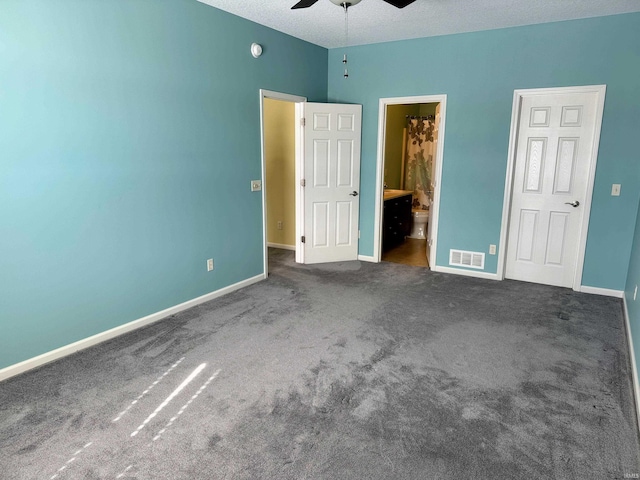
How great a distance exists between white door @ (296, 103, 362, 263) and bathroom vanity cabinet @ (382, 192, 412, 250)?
2.04 ft

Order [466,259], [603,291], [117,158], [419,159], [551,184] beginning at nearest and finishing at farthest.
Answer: [117,158] → [603,291] → [551,184] → [466,259] → [419,159]

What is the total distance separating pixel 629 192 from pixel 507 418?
289 centimetres

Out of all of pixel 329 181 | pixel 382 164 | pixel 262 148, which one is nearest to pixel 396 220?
pixel 382 164

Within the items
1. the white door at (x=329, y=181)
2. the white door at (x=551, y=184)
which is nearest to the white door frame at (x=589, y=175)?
the white door at (x=551, y=184)

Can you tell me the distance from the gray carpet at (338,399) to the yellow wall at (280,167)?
240 cm

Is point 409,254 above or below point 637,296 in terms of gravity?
below

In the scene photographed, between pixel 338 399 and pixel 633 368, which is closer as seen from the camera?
pixel 338 399

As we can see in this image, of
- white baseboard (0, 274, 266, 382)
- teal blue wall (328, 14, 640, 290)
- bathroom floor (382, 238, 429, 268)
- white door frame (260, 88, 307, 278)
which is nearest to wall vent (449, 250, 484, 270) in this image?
teal blue wall (328, 14, 640, 290)

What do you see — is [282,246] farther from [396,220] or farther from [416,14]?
[416,14]

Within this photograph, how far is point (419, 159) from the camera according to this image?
7.09 meters

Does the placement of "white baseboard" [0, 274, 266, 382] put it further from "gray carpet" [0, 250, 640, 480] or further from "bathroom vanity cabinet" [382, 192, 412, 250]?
"bathroom vanity cabinet" [382, 192, 412, 250]

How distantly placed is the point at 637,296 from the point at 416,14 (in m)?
2.95

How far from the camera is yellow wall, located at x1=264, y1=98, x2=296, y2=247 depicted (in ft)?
18.6

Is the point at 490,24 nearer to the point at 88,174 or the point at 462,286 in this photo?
the point at 462,286
